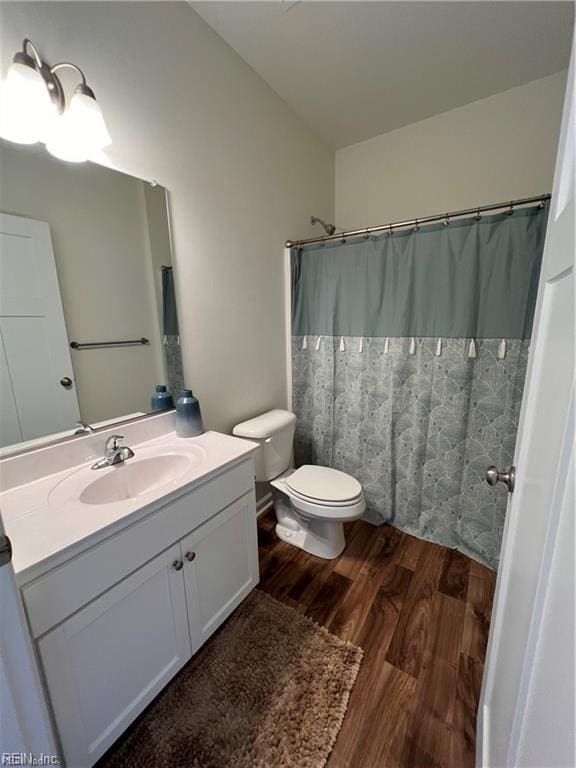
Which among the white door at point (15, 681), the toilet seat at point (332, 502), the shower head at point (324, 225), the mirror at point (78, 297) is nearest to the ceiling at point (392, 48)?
the shower head at point (324, 225)

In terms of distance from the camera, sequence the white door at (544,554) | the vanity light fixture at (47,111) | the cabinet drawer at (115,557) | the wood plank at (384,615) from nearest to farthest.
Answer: the white door at (544,554) < the cabinet drawer at (115,557) < the vanity light fixture at (47,111) < the wood plank at (384,615)

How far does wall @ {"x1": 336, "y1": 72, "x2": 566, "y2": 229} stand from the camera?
1.67 metres

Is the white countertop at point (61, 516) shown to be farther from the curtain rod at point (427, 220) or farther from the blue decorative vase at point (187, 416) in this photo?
the curtain rod at point (427, 220)

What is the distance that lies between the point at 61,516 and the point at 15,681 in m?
0.39

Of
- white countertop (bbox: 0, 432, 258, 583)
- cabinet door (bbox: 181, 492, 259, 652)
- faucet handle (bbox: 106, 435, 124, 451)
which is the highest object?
faucet handle (bbox: 106, 435, 124, 451)

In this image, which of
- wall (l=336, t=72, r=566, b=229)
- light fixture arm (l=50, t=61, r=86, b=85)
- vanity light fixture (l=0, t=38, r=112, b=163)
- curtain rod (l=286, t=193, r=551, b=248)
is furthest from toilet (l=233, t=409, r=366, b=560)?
wall (l=336, t=72, r=566, b=229)

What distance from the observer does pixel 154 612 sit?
3.11ft

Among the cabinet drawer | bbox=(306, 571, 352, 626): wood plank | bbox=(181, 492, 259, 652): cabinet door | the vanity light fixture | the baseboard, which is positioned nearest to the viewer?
the cabinet drawer

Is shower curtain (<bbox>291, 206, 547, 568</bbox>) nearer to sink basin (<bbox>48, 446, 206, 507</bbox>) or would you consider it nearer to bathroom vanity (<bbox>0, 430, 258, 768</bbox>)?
bathroom vanity (<bbox>0, 430, 258, 768</bbox>)

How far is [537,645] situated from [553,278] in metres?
0.66

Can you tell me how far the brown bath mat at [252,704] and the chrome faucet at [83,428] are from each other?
3.17 ft

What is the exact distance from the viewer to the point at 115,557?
830mm

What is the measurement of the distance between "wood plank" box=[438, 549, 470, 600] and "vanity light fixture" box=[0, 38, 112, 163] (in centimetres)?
233

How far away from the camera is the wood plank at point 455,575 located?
1.45 m
